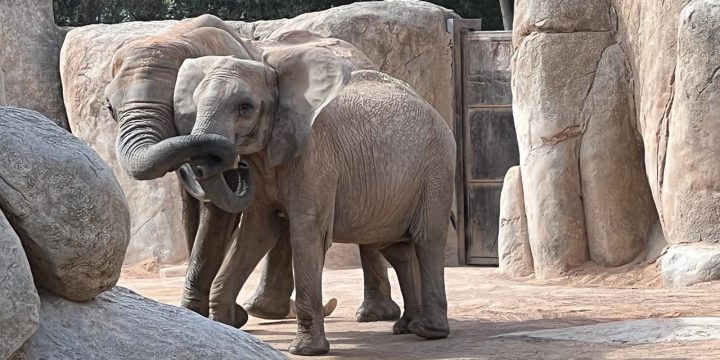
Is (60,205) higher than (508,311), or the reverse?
(60,205)

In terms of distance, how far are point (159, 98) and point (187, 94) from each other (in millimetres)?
177

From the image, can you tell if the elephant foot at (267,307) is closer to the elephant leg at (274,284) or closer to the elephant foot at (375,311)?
the elephant leg at (274,284)

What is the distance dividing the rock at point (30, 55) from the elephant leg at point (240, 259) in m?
7.51

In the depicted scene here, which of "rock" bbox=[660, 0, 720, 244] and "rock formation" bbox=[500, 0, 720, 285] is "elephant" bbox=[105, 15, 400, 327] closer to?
"rock" bbox=[660, 0, 720, 244]

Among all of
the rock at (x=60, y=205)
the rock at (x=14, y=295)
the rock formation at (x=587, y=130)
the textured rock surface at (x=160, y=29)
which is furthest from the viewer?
the textured rock surface at (x=160, y=29)

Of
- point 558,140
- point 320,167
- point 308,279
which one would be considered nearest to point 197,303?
point 308,279

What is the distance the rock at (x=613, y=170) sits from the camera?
493 inches

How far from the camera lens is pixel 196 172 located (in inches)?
284

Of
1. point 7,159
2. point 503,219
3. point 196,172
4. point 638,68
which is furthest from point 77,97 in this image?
point 7,159

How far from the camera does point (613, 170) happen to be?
12562mm

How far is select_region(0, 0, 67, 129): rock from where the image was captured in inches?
611

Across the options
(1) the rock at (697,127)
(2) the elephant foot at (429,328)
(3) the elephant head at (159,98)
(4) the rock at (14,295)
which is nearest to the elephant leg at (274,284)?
(2) the elephant foot at (429,328)

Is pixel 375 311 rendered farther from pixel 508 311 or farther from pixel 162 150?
pixel 162 150

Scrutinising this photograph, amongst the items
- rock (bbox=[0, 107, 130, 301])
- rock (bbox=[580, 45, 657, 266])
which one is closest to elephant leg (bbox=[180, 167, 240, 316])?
rock (bbox=[0, 107, 130, 301])
